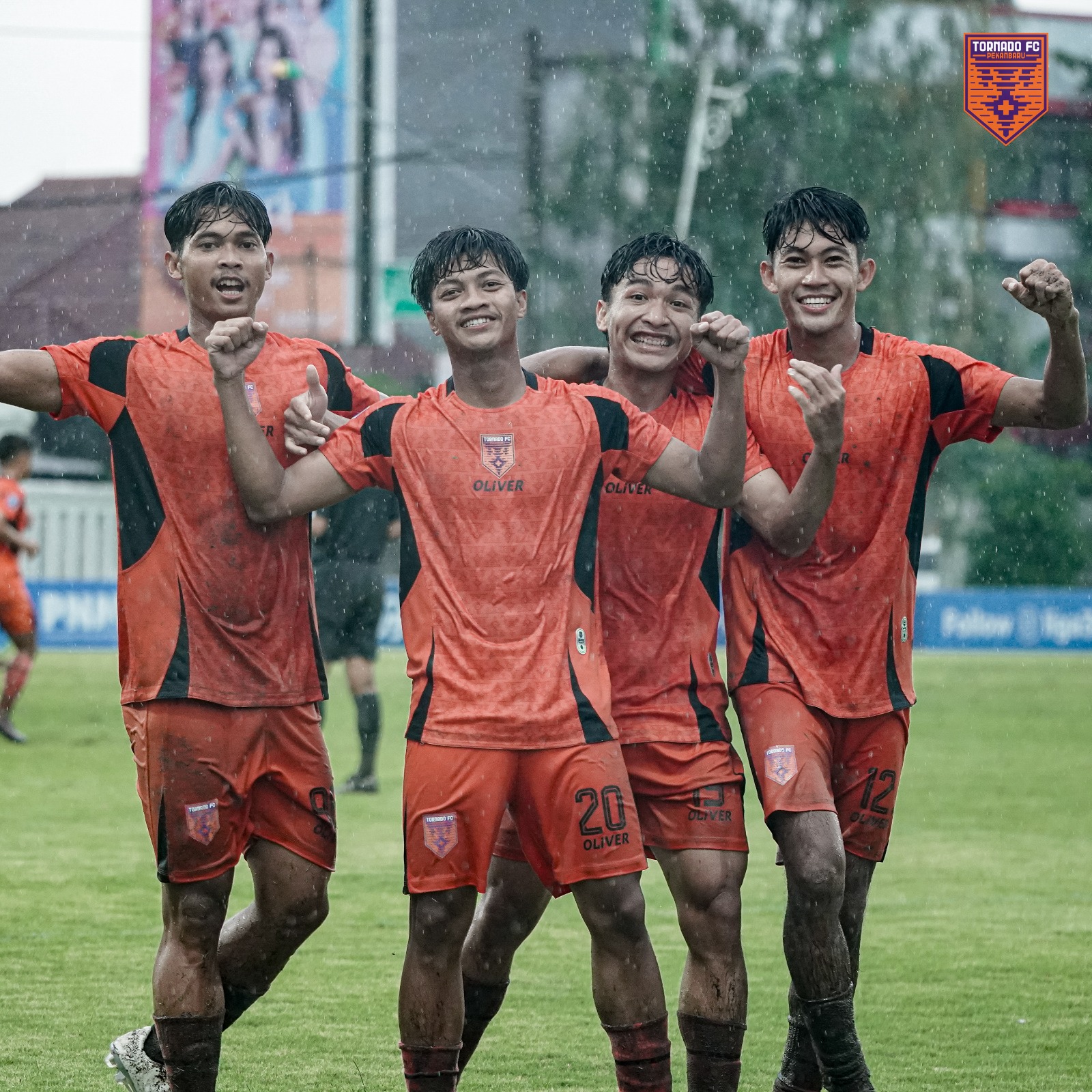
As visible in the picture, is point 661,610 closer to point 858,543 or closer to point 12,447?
point 858,543

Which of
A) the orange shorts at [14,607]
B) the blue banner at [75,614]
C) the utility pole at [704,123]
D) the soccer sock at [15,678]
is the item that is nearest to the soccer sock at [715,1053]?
the soccer sock at [15,678]

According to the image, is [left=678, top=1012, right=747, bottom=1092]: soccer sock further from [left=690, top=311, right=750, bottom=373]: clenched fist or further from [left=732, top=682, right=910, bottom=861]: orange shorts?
[left=690, top=311, right=750, bottom=373]: clenched fist

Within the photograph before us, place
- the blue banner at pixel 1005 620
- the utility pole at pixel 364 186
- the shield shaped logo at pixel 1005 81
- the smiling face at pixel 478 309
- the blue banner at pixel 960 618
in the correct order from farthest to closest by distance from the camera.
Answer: the utility pole at pixel 364 186 < the blue banner at pixel 1005 620 < the blue banner at pixel 960 618 < the shield shaped logo at pixel 1005 81 < the smiling face at pixel 478 309

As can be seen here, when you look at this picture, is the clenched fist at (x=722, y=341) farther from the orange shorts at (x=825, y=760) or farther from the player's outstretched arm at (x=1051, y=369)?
the orange shorts at (x=825, y=760)

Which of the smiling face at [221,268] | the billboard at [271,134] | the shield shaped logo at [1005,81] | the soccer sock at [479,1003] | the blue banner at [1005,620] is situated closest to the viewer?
the smiling face at [221,268]

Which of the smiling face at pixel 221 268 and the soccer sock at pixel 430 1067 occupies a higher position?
the smiling face at pixel 221 268

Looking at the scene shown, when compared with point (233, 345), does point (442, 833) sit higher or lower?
lower

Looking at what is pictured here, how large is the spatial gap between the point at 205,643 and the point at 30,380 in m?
0.82

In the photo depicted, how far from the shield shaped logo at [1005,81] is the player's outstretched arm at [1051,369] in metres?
1.83

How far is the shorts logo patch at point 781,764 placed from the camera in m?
4.50

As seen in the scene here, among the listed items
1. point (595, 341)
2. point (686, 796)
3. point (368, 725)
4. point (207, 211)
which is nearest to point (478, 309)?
point (207, 211)

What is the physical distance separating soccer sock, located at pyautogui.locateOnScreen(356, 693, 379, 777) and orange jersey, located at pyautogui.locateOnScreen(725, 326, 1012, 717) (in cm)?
587

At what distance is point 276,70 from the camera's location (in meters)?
23.7

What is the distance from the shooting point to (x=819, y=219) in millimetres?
4703
